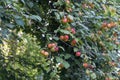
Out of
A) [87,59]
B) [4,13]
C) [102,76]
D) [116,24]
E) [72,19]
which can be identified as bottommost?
[102,76]

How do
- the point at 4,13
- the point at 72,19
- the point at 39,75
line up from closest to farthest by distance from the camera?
the point at 4,13
the point at 72,19
the point at 39,75

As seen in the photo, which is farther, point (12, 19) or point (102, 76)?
point (102, 76)

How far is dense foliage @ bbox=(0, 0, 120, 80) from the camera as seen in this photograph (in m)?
1.82

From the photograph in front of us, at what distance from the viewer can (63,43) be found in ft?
6.35

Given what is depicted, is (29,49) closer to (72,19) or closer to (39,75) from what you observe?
(39,75)

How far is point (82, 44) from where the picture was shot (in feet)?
6.03

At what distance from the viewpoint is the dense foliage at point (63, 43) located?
182 cm

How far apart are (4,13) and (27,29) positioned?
0.55 metres

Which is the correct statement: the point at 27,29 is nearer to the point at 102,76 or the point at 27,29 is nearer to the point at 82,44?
the point at 82,44

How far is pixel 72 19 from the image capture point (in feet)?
5.90

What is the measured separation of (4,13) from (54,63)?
1.66 feet

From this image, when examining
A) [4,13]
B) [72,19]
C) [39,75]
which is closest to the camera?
[4,13]

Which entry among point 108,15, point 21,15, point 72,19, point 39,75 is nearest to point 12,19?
point 21,15

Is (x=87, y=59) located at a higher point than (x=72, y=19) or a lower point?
lower
